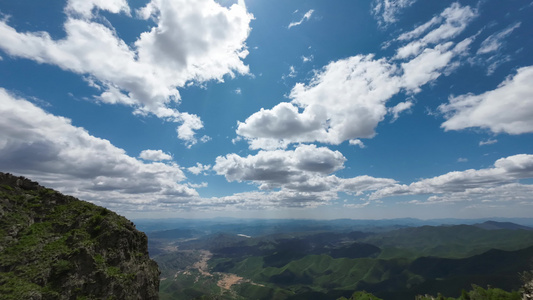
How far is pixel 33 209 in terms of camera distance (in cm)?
5781

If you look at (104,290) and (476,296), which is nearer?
(104,290)

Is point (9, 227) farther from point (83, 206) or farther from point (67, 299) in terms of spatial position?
point (67, 299)

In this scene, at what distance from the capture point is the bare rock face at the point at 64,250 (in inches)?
1670

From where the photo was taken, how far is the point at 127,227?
62656 millimetres

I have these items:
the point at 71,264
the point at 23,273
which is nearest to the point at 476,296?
the point at 71,264

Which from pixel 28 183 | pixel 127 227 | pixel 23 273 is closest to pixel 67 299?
pixel 23 273

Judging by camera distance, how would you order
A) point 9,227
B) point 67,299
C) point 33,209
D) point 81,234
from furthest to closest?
point 33,209 < point 81,234 < point 9,227 < point 67,299

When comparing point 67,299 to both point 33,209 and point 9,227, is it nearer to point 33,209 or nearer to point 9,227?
point 9,227

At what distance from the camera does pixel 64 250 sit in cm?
4912

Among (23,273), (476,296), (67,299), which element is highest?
(23,273)

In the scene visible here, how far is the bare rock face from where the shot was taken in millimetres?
42406

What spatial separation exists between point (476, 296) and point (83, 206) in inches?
6428

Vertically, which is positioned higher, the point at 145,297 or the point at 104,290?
the point at 104,290

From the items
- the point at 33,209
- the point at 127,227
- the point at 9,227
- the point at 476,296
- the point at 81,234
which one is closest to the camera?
the point at 9,227
